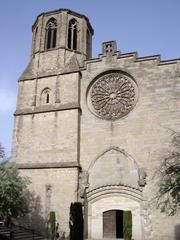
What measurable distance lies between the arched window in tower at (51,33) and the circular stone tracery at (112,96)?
223 inches

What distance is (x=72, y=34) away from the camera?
2428cm

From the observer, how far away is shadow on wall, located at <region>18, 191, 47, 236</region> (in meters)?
18.2

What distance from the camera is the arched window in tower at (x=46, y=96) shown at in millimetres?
21736

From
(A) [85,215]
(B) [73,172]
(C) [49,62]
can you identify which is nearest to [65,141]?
(B) [73,172]

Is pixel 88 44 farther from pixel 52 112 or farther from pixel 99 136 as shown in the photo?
pixel 99 136

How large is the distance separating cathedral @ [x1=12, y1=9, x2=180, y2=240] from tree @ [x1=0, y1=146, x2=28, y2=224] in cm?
214

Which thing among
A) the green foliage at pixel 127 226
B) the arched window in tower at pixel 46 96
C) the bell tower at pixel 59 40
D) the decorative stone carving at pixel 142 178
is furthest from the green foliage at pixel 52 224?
the bell tower at pixel 59 40

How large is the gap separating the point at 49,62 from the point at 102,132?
7450mm

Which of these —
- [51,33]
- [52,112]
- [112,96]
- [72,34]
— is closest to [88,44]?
[72,34]

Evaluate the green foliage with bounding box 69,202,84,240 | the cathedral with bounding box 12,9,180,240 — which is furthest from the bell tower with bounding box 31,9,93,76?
the green foliage with bounding box 69,202,84,240

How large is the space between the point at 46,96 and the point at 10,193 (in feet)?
26.9

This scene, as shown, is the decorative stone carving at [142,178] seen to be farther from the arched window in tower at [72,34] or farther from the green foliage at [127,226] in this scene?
the arched window in tower at [72,34]

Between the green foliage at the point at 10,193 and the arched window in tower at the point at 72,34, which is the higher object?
the arched window in tower at the point at 72,34

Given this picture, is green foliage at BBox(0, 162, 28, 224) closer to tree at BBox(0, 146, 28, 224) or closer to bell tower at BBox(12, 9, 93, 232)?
tree at BBox(0, 146, 28, 224)
